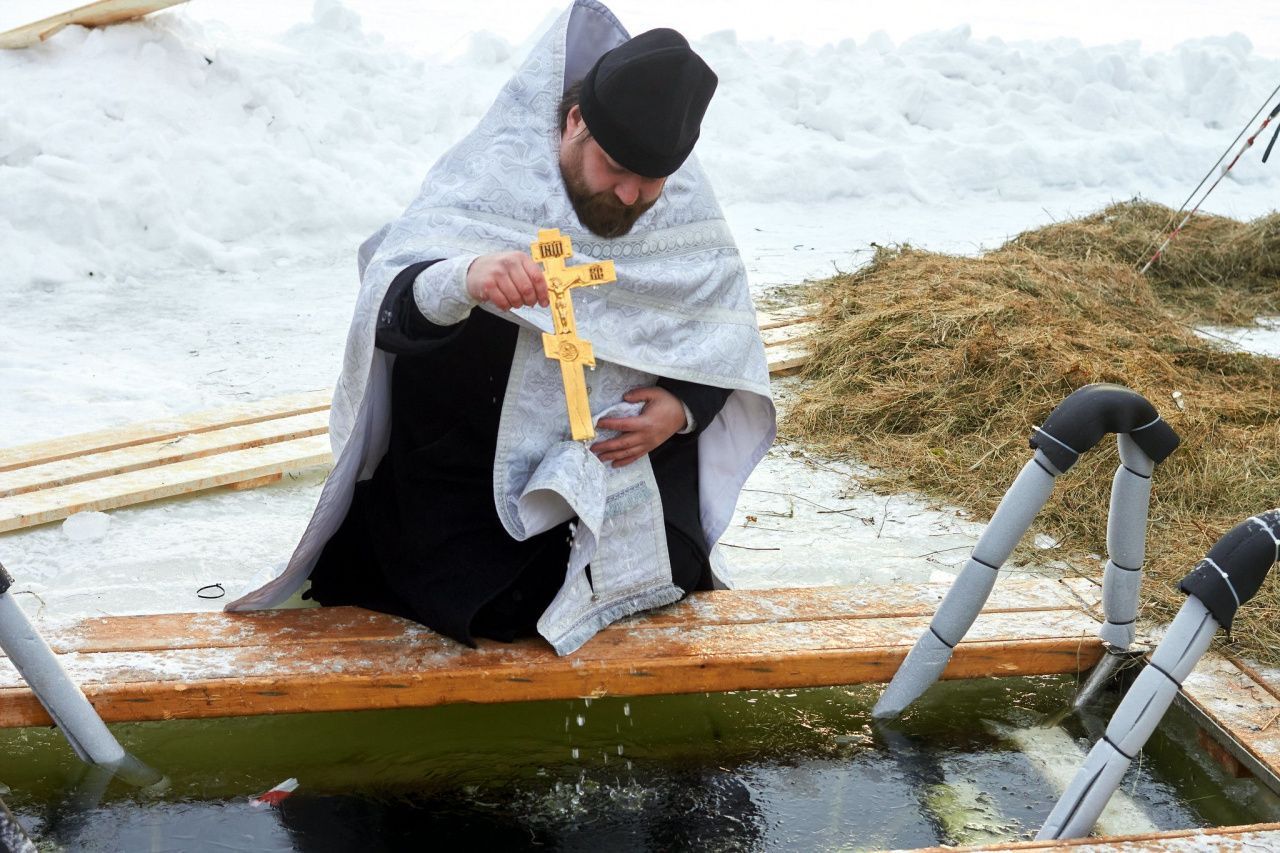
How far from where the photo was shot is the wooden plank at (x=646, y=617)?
2906mm

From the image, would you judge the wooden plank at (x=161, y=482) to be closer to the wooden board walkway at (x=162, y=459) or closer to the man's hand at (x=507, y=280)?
the wooden board walkway at (x=162, y=459)

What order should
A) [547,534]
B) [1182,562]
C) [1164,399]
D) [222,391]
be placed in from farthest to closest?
[222,391]
[1164,399]
[1182,562]
[547,534]

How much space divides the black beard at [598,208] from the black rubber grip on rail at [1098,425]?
102 cm

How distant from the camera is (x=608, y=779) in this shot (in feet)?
9.52

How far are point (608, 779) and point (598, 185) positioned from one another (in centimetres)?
135

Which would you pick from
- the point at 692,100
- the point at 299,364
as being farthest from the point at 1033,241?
the point at 692,100

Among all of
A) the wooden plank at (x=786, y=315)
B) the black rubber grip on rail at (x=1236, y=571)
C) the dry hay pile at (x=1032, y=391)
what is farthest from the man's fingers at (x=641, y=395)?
the wooden plank at (x=786, y=315)

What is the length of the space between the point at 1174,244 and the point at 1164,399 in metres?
3.35

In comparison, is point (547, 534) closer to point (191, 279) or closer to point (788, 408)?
point (788, 408)

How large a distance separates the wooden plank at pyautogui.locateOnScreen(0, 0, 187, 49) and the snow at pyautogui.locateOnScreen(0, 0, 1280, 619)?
0.09 meters

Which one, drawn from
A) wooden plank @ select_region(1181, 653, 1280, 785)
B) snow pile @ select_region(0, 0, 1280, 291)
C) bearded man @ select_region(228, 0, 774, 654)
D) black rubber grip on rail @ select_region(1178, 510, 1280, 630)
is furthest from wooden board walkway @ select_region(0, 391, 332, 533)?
black rubber grip on rail @ select_region(1178, 510, 1280, 630)

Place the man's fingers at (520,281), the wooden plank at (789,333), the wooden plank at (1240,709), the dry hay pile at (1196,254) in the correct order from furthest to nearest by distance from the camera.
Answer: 1. the dry hay pile at (1196,254)
2. the wooden plank at (789,333)
3. the wooden plank at (1240,709)
4. the man's fingers at (520,281)

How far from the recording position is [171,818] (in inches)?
106

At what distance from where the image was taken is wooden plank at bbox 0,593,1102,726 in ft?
8.94
